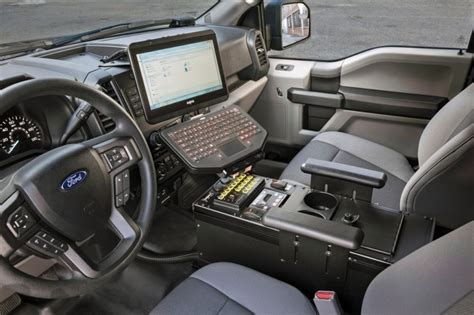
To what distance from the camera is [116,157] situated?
1087mm

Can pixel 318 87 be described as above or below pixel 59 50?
below

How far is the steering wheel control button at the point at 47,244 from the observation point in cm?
90

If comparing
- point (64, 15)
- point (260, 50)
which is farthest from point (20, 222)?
point (260, 50)

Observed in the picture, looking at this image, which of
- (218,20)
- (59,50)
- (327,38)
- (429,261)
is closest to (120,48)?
(59,50)

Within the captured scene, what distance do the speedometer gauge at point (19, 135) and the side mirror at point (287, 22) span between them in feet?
5.21

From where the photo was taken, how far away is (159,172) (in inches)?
61.0

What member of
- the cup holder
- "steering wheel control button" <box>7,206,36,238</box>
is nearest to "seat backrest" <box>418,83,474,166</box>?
the cup holder

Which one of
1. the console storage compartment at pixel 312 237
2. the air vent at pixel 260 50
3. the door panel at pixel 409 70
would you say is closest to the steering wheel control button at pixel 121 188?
the console storage compartment at pixel 312 237

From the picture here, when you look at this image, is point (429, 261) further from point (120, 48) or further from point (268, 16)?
point (268, 16)

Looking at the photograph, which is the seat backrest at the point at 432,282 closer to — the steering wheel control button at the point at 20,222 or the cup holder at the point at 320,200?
the cup holder at the point at 320,200

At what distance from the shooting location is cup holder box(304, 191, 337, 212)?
140 centimetres

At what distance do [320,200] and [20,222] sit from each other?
916mm

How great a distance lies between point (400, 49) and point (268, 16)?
74 cm

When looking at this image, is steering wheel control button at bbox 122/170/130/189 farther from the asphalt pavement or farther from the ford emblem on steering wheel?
the asphalt pavement
